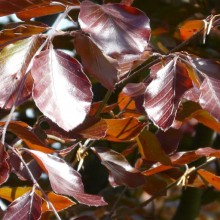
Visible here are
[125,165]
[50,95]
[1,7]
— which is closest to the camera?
[50,95]

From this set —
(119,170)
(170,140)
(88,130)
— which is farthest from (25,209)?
(170,140)

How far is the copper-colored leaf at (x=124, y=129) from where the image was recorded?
104 centimetres

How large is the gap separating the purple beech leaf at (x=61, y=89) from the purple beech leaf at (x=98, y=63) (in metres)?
0.04

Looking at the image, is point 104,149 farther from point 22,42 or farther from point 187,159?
point 22,42

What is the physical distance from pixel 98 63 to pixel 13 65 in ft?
0.35

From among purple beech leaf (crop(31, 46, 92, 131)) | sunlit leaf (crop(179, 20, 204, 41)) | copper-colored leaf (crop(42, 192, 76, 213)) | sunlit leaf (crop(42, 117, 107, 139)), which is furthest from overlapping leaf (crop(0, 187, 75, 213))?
sunlit leaf (crop(179, 20, 204, 41))

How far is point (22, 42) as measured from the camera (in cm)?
86

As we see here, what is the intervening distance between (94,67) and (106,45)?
0.06 meters

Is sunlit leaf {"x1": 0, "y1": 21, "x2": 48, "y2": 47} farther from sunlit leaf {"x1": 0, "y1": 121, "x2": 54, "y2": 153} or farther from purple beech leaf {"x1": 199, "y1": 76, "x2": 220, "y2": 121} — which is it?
purple beech leaf {"x1": 199, "y1": 76, "x2": 220, "y2": 121}

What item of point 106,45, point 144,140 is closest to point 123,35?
point 106,45

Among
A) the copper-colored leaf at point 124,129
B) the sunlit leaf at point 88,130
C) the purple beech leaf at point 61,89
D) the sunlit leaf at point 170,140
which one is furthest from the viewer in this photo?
the sunlit leaf at point 170,140

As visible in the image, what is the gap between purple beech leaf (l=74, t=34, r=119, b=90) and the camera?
878 mm

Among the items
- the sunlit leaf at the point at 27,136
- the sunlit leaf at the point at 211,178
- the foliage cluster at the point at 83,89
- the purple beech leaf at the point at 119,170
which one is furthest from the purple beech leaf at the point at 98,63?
the sunlit leaf at the point at 211,178

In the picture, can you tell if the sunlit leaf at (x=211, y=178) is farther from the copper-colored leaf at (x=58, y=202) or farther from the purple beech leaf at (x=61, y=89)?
the purple beech leaf at (x=61, y=89)
